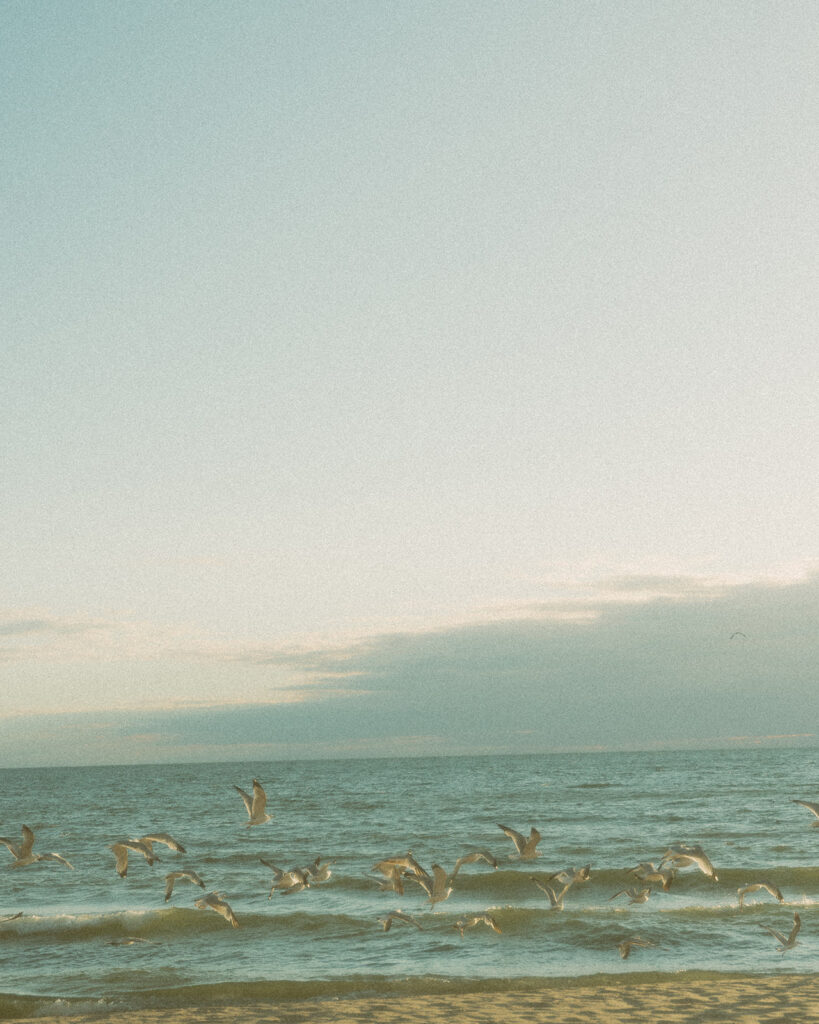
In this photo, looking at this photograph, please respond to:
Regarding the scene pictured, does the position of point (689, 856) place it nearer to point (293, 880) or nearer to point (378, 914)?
point (293, 880)

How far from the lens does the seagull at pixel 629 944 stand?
51.4ft

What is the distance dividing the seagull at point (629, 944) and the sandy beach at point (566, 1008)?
1.65 metres

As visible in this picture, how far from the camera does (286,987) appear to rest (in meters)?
14.2

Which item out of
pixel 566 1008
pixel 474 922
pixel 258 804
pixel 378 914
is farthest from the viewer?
pixel 378 914

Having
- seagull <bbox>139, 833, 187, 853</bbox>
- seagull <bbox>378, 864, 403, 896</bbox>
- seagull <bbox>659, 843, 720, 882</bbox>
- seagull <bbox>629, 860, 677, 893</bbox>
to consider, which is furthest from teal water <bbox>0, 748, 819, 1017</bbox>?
seagull <bbox>139, 833, 187, 853</bbox>

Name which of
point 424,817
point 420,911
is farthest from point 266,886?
point 424,817

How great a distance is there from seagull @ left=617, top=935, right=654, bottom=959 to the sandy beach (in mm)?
1646

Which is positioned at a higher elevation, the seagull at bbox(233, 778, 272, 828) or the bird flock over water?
the seagull at bbox(233, 778, 272, 828)

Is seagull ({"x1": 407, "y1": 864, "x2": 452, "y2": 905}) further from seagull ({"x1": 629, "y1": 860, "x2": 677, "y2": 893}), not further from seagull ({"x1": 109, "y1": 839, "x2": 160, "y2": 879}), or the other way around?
seagull ({"x1": 109, "y1": 839, "x2": 160, "y2": 879})

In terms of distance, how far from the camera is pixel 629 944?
53.1 ft

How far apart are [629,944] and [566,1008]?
392cm

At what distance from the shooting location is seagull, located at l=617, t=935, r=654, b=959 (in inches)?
616

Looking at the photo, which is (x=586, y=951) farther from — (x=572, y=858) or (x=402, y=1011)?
(x=572, y=858)

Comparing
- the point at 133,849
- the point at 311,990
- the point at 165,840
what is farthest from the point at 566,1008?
Result: the point at 133,849
